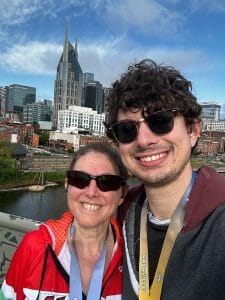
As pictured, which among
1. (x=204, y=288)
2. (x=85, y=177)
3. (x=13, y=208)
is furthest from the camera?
(x=13, y=208)

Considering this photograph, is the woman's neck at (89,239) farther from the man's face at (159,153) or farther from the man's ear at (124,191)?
the man's face at (159,153)

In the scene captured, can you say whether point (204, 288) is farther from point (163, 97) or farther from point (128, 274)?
point (163, 97)

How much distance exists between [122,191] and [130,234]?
0.68ft

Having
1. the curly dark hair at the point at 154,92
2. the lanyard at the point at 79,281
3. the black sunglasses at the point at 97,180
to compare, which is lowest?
the lanyard at the point at 79,281

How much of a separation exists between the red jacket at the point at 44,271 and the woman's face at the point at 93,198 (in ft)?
0.40

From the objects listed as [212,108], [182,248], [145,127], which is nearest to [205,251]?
[182,248]

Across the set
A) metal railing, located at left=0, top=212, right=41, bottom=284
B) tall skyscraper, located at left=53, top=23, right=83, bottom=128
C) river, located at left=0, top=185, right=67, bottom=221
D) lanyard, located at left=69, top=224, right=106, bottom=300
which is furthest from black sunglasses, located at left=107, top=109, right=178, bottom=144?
tall skyscraper, located at left=53, top=23, right=83, bottom=128

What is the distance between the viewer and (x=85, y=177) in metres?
1.50

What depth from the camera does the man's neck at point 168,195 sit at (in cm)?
136

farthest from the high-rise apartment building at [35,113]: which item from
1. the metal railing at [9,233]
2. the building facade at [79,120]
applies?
the metal railing at [9,233]

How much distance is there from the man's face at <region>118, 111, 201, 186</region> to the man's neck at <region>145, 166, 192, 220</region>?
0.02 metres

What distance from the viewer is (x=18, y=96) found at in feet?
445

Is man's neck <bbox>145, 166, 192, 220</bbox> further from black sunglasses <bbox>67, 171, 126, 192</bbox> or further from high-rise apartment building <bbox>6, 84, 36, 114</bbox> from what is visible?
high-rise apartment building <bbox>6, 84, 36, 114</bbox>

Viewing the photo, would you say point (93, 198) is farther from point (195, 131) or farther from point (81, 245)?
point (195, 131)
